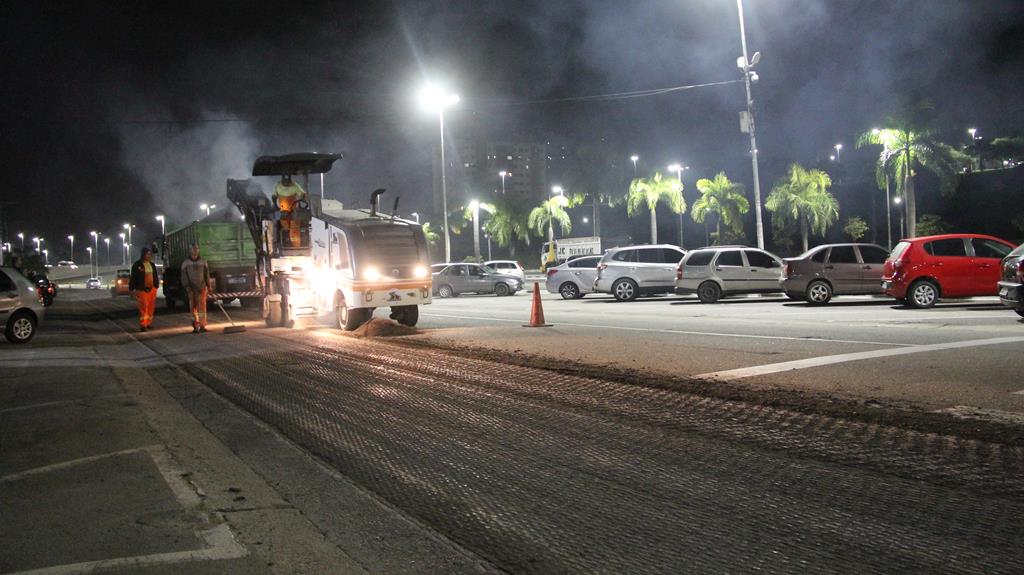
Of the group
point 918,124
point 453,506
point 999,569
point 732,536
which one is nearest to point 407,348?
point 453,506

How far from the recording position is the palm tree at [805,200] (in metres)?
62.9

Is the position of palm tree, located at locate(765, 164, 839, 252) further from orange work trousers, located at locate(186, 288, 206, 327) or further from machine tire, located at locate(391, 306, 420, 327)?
orange work trousers, located at locate(186, 288, 206, 327)

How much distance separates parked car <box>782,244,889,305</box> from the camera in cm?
1975

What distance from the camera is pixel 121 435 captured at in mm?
6555

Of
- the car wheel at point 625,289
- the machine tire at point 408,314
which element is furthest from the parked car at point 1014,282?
the car wheel at point 625,289

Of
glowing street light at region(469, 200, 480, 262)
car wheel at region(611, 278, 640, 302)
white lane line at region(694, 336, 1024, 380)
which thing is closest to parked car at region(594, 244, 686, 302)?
car wheel at region(611, 278, 640, 302)

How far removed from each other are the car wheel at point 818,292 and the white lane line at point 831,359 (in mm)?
8893

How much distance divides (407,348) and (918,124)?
42.2 metres

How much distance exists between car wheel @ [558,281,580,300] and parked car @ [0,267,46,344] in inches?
720

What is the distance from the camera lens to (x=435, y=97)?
3362 centimetres

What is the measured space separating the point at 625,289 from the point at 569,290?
3710 millimetres

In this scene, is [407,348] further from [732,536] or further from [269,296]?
[732,536]

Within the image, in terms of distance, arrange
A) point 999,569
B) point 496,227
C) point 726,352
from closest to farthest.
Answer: point 999,569 → point 726,352 → point 496,227

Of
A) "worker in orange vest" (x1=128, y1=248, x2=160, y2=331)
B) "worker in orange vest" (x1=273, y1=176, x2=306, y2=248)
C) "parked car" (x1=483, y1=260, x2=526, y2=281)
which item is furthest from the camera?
"parked car" (x1=483, y1=260, x2=526, y2=281)
